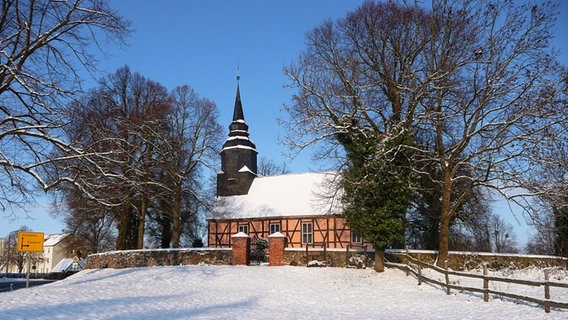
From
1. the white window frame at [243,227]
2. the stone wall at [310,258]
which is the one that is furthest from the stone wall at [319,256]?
the white window frame at [243,227]

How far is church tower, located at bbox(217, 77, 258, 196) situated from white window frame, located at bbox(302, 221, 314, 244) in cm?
623

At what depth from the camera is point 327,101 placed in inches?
843

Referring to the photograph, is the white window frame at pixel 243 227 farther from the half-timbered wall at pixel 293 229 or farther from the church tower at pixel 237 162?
the church tower at pixel 237 162

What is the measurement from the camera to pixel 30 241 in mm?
17953

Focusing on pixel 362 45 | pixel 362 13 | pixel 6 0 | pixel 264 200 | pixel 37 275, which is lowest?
pixel 37 275

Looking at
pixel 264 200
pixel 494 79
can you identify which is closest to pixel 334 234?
pixel 264 200

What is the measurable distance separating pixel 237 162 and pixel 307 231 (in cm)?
844

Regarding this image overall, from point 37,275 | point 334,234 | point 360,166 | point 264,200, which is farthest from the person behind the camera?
point 37,275

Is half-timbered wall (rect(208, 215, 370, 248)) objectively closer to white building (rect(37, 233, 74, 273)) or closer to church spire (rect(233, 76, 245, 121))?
church spire (rect(233, 76, 245, 121))

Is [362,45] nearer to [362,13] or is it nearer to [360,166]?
[362,13]

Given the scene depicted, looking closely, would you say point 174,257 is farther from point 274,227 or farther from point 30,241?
point 274,227

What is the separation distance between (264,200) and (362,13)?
55.5ft

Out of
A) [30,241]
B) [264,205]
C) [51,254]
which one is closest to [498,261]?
[264,205]

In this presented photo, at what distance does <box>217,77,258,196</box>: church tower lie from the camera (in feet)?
122
